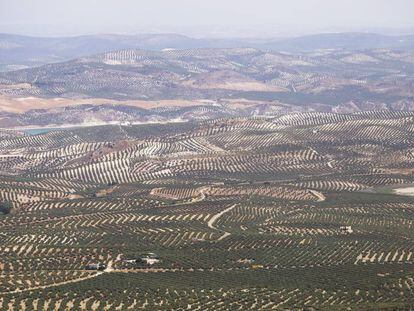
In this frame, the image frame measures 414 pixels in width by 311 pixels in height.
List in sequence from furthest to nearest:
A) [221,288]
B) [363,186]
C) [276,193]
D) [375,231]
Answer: [363,186] < [276,193] < [375,231] < [221,288]

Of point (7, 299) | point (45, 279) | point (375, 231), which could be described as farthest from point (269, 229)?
point (7, 299)

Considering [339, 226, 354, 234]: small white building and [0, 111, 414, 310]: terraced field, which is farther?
[339, 226, 354, 234]: small white building

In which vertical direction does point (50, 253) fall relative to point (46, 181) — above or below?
above

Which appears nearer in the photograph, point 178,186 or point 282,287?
point 282,287

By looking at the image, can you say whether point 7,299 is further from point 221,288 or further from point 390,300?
point 390,300

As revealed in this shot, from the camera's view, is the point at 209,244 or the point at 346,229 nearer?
the point at 209,244

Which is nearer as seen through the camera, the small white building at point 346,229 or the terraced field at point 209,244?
the terraced field at point 209,244

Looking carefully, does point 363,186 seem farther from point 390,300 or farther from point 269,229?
point 390,300

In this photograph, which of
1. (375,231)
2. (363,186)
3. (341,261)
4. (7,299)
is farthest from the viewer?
(363,186)

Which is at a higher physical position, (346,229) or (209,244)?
(209,244)
